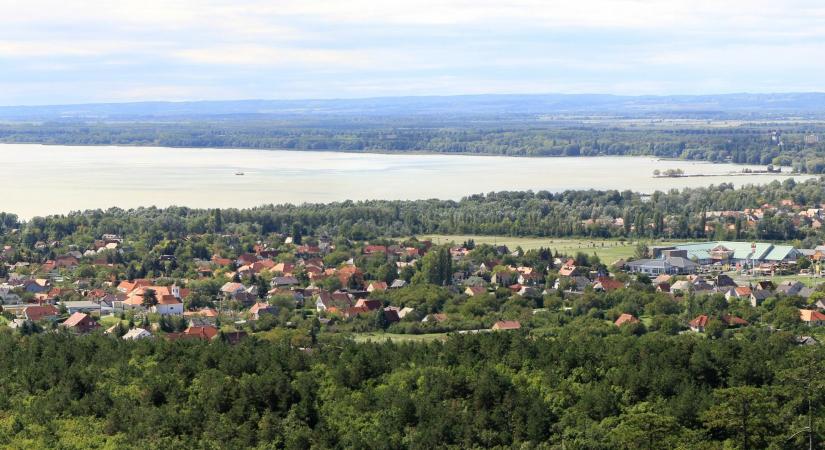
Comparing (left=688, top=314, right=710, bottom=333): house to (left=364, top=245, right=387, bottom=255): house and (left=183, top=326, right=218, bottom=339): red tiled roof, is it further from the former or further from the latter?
(left=364, top=245, right=387, bottom=255): house

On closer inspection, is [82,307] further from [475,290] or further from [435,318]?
[475,290]

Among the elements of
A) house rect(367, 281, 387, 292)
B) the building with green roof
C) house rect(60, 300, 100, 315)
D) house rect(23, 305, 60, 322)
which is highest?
house rect(23, 305, 60, 322)

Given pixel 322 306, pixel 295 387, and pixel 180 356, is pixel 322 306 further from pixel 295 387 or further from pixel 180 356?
pixel 295 387

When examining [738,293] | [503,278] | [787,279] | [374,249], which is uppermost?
[738,293]

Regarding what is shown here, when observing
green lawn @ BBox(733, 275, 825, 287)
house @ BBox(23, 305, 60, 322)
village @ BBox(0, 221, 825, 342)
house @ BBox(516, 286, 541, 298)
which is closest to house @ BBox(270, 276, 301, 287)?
village @ BBox(0, 221, 825, 342)

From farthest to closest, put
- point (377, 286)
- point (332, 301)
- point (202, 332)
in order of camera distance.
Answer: point (377, 286) → point (332, 301) → point (202, 332)

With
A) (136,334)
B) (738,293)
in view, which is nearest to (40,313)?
(136,334)
